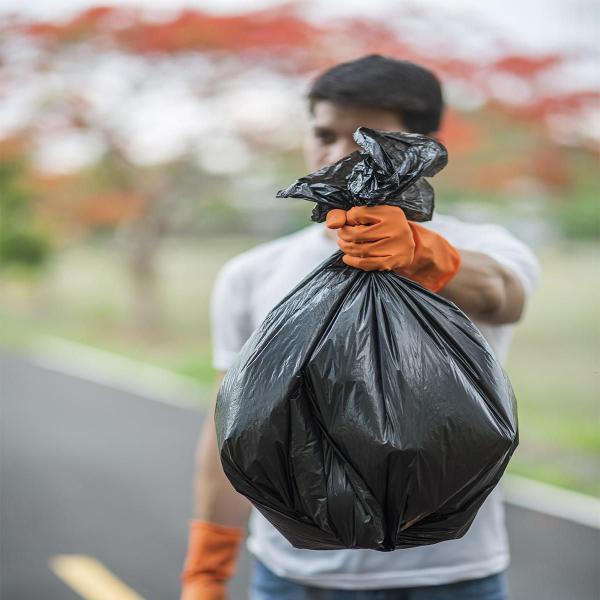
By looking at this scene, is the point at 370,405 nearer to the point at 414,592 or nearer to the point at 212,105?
the point at 414,592

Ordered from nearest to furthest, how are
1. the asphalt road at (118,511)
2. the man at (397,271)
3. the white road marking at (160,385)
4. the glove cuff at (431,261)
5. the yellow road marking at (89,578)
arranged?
the glove cuff at (431,261)
the man at (397,271)
the yellow road marking at (89,578)
the asphalt road at (118,511)
the white road marking at (160,385)

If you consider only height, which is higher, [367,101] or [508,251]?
[367,101]

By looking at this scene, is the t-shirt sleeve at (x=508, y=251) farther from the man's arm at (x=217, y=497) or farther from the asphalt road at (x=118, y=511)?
the asphalt road at (x=118, y=511)

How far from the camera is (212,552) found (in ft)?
6.65

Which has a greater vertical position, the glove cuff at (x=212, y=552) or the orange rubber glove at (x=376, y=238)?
the orange rubber glove at (x=376, y=238)

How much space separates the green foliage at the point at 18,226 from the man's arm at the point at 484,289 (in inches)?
419

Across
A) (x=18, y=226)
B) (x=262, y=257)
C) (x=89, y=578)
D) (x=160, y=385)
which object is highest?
(x=262, y=257)

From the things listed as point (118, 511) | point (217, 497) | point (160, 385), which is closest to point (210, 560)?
point (217, 497)

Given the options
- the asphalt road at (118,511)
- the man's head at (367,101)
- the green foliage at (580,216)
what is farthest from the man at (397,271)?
the green foliage at (580,216)

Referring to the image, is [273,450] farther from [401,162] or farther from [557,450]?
[557,450]

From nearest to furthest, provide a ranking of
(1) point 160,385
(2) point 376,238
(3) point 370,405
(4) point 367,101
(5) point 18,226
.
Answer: (3) point 370,405 → (2) point 376,238 → (4) point 367,101 → (1) point 160,385 → (5) point 18,226

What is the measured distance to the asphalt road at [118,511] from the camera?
434cm

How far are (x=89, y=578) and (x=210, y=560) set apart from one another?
2570 millimetres

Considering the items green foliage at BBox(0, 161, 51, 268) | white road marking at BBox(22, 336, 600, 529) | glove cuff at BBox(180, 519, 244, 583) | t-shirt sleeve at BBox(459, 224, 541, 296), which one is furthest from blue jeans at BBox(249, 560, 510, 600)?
green foliage at BBox(0, 161, 51, 268)
